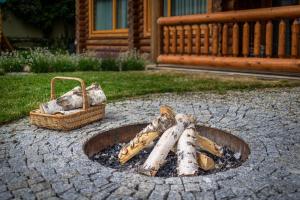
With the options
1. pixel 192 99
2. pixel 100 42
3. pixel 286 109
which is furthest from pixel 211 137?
pixel 100 42

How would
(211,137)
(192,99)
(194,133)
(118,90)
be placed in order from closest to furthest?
(194,133), (211,137), (192,99), (118,90)

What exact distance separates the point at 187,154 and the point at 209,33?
21.7 ft

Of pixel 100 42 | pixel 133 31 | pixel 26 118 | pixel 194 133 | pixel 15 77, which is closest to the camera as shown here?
pixel 194 133

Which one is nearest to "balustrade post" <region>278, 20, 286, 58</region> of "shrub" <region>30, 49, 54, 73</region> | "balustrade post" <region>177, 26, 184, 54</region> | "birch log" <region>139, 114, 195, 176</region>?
"balustrade post" <region>177, 26, 184, 54</region>

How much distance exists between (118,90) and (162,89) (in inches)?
28.3

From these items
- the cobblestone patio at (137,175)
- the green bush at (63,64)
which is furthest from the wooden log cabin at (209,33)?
the cobblestone patio at (137,175)

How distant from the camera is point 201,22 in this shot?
969 cm

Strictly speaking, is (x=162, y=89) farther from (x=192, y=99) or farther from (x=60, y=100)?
(x=60, y=100)

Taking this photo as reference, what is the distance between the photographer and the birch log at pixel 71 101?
4.54m

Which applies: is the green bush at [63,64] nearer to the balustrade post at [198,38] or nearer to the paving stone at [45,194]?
the balustrade post at [198,38]

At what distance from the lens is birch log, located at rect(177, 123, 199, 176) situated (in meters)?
3.25

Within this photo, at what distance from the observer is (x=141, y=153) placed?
402 cm

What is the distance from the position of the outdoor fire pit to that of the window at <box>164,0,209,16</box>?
8028mm

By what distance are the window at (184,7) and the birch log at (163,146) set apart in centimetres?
848
